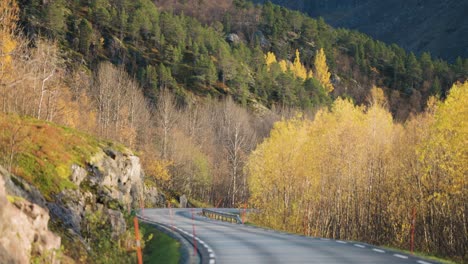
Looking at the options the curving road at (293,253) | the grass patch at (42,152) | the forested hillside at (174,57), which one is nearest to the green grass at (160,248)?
the curving road at (293,253)

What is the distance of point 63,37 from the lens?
12125cm

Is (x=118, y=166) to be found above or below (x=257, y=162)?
below

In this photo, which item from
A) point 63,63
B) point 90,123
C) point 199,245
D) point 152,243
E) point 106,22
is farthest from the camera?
point 106,22

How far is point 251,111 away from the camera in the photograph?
126 meters

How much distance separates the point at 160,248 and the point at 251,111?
327 feet

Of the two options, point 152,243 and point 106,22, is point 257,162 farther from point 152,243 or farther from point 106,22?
point 106,22

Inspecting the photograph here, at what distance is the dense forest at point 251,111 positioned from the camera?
2670cm

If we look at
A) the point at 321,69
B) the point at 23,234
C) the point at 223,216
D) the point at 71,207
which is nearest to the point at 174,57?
the point at 321,69

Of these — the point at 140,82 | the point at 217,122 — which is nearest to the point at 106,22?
the point at 140,82

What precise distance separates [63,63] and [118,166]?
85453mm

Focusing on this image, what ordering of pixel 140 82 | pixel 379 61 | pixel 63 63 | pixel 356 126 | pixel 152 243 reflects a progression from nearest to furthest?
1. pixel 152 243
2. pixel 356 126
3. pixel 63 63
4. pixel 140 82
5. pixel 379 61

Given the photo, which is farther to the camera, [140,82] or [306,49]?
[306,49]

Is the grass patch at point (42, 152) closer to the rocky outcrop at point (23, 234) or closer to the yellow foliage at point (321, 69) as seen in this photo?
the rocky outcrop at point (23, 234)

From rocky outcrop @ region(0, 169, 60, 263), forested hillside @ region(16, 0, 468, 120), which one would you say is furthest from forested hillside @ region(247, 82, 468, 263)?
forested hillside @ region(16, 0, 468, 120)
